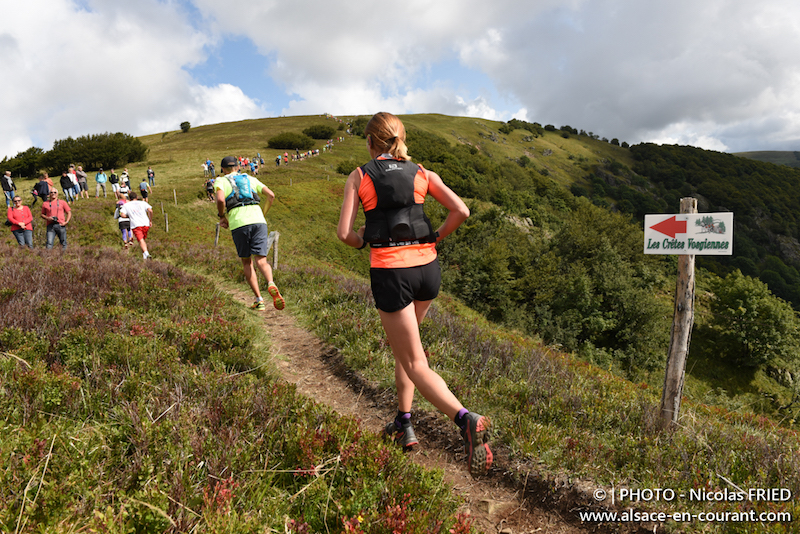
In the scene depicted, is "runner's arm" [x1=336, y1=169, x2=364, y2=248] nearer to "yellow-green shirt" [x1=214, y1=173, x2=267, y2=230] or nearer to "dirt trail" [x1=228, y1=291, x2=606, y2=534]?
"dirt trail" [x1=228, y1=291, x2=606, y2=534]

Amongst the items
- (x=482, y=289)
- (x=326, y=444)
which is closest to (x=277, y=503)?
(x=326, y=444)

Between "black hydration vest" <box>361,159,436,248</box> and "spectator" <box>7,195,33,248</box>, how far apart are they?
1324cm

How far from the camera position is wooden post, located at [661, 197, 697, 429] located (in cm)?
391

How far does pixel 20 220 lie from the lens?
1132 centimetres

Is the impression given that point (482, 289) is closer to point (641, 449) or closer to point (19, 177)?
point (641, 449)

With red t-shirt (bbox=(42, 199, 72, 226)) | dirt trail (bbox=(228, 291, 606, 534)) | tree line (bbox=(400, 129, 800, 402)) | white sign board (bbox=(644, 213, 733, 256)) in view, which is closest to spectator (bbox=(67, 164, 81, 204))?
red t-shirt (bbox=(42, 199, 72, 226))

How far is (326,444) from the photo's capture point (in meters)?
2.74

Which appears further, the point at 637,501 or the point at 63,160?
the point at 63,160

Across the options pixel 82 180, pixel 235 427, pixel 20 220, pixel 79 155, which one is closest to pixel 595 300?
pixel 235 427

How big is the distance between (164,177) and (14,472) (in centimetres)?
4420

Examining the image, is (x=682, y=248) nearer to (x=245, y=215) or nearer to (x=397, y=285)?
(x=397, y=285)

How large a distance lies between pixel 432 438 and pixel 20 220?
13794 millimetres

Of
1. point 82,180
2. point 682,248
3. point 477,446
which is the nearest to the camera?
point 477,446

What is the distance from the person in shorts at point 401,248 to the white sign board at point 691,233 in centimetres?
254
